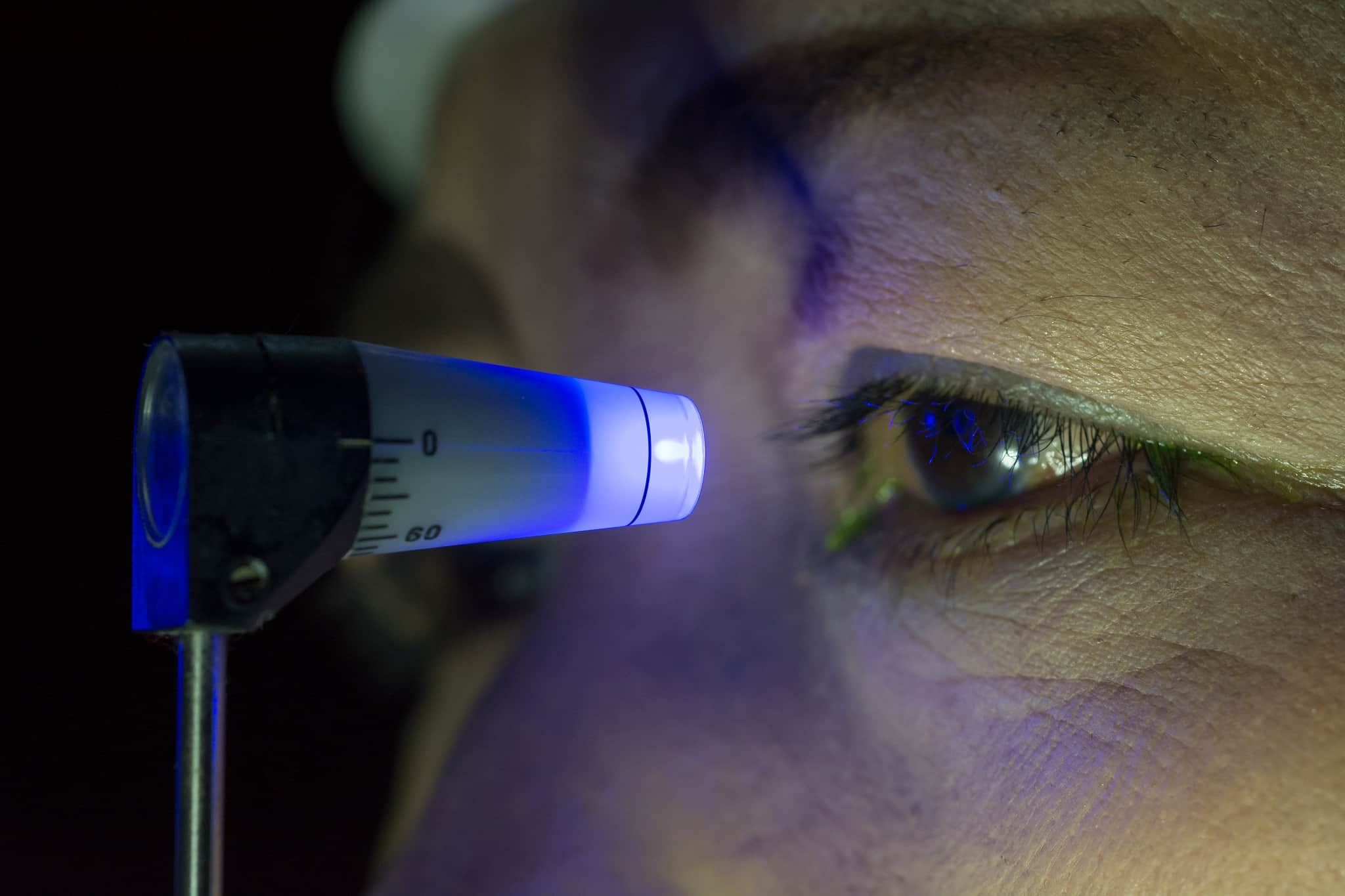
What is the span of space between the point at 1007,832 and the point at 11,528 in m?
1.22

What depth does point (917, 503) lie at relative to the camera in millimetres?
911

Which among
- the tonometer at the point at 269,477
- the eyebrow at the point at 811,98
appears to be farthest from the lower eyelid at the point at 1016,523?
the tonometer at the point at 269,477

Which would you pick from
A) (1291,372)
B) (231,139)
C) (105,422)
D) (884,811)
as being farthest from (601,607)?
(231,139)

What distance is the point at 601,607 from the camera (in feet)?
3.60

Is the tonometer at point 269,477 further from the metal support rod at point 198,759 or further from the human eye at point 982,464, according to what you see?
the human eye at point 982,464

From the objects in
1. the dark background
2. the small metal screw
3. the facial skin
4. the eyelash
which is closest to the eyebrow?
the facial skin

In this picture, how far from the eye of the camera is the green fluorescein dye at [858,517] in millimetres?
934

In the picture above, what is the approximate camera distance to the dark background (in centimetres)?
105

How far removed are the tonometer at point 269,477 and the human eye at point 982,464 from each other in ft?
1.46

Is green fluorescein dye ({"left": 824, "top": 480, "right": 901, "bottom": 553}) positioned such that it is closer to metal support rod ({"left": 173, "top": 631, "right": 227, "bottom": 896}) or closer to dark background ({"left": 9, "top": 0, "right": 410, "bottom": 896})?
metal support rod ({"left": 173, "top": 631, "right": 227, "bottom": 896})

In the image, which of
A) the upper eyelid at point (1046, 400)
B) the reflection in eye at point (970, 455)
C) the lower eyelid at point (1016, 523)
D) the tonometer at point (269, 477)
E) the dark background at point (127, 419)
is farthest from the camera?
the dark background at point (127, 419)

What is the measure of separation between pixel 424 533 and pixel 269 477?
0.12 meters

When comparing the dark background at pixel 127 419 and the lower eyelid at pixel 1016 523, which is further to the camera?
the dark background at pixel 127 419

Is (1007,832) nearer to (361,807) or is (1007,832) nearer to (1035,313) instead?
(1035,313)
